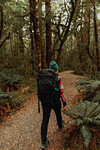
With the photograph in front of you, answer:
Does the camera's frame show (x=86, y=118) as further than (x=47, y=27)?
No

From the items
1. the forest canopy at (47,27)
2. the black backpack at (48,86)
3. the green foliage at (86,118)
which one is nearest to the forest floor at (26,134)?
the green foliage at (86,118)

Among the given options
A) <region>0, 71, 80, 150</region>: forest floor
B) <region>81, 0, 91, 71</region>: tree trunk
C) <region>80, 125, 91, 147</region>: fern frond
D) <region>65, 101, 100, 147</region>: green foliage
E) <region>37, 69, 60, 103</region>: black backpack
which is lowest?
<region>0, 71, 80, 150</region>: forest floor

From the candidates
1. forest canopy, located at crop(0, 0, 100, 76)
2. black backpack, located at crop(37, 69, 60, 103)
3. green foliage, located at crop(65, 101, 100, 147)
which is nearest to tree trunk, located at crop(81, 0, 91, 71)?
forest canopy, located at crop(0, 0, 100, 76)

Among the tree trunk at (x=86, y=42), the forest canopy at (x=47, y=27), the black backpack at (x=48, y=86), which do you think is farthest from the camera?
the tree trunk at (x=86, y=42)

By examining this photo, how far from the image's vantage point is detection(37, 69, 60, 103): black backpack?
2574 millimetres

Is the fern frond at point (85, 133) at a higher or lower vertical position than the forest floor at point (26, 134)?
higher

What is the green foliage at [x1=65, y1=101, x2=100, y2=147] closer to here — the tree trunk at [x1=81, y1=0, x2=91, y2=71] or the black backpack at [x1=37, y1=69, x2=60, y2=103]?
the black backpack at [x1=37, y1=69, x2=60, y2=103]

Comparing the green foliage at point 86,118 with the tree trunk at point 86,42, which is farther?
the tree trunk at point 86,42

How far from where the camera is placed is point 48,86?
2.57m

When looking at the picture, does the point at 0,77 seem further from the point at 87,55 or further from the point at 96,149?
the point at 87,55

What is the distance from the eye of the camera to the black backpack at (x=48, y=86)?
257cm

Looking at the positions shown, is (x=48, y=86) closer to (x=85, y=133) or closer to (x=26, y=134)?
(x=85, y=133)

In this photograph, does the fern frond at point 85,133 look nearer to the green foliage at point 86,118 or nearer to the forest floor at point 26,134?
the green foliage at point 86,118

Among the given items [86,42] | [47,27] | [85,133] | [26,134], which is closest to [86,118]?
[85,133]
